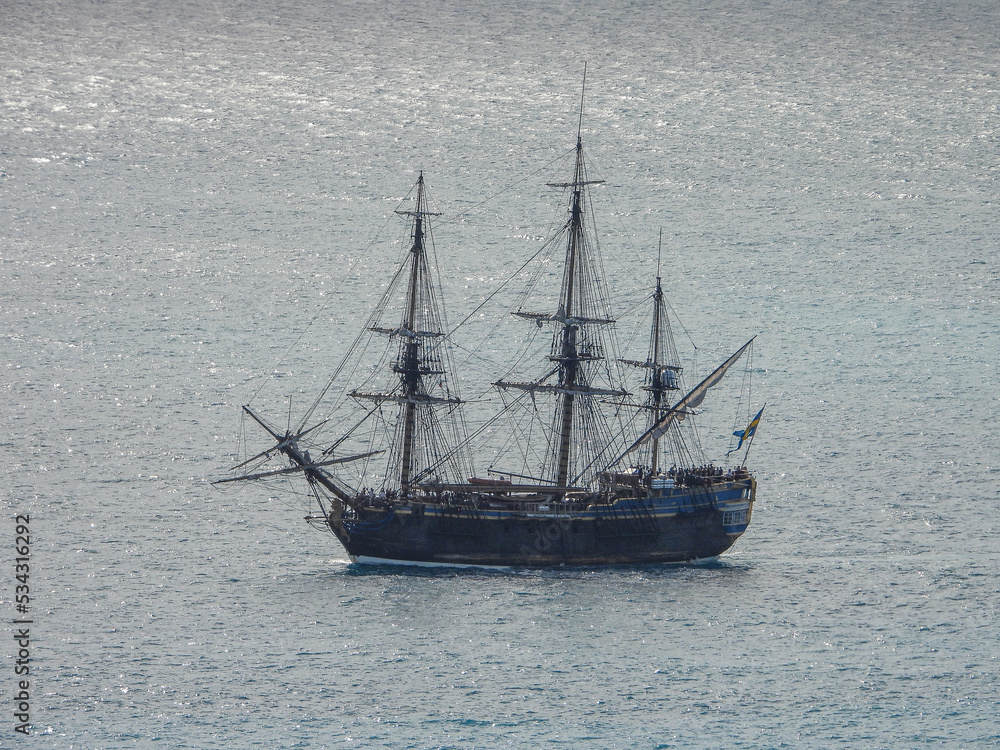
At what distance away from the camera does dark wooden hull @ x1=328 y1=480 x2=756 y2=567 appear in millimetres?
117750

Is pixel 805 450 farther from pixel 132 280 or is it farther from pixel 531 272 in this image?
pixel 132 280

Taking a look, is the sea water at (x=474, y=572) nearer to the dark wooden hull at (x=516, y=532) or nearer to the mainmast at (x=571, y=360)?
the dark wooden hull at (x=516, y=532)

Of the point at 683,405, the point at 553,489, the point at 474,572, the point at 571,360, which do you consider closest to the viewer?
the point at 474,572

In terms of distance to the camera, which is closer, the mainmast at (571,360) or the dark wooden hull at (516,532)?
the dark wooden hull at (516,532)

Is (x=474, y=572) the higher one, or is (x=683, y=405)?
(x=683, y=405)

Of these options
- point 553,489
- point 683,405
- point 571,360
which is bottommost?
point 553,489

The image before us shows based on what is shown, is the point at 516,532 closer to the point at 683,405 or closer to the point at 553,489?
the point at 553,489

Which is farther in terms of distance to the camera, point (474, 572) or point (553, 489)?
point (553, 489)

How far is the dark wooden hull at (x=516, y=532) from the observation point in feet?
386

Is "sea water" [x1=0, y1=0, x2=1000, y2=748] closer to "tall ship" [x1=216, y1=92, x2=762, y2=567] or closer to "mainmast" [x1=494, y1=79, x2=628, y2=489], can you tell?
"tall ship" [x1=216, y1=92, x2=762, y2=567]

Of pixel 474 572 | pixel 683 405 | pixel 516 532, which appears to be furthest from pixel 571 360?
pixel 474 572

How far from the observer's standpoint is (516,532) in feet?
387

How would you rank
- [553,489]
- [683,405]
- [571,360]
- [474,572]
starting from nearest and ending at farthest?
1. [474,572]
2. [553,489]
3. [571,360]
4. [683,405]

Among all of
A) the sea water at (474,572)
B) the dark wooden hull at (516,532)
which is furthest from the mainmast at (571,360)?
the sea water at (474,572)
